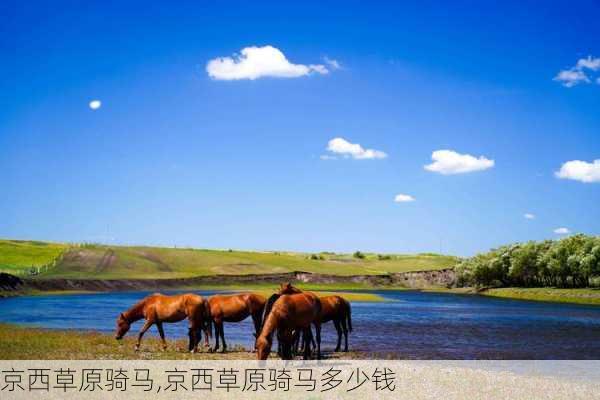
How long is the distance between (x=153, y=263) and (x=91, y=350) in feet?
357

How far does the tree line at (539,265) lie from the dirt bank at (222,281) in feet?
65.4

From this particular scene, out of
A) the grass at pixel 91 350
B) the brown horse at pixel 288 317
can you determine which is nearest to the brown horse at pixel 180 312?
the grass at pixel 91 350

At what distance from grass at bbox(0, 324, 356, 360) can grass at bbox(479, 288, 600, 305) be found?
6914 centimetres

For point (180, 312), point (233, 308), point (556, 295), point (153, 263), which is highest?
point (233, 308)

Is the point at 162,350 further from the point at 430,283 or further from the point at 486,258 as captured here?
the point at 430,283

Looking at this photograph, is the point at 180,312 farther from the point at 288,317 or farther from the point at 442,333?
the point at 442,333

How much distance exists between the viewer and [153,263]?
130 m

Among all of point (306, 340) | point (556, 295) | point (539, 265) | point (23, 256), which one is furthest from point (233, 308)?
point (23, 256)

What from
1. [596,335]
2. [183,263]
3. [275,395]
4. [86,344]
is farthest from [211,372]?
[183,263]

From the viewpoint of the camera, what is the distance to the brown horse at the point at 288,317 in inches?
809

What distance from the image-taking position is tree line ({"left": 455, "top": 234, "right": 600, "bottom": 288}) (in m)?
92.2

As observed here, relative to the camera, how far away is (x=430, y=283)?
146m

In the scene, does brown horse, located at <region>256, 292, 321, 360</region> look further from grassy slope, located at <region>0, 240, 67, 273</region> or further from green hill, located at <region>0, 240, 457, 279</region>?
grassy slope, located at <region>0, 240, 67, 273</region>

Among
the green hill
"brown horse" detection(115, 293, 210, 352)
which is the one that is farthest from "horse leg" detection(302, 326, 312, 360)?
the green hill
